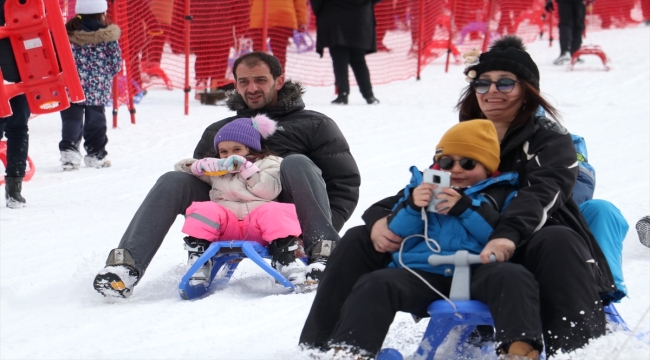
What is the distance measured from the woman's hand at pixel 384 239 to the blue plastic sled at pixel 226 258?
1.20 metres

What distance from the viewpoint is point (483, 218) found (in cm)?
286

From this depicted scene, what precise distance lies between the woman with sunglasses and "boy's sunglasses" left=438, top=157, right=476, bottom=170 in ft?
0.60

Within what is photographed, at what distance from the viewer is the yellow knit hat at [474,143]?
2988 mm

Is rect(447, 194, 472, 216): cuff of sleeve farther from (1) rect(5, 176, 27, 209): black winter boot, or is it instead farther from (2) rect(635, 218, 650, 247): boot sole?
(1) rect(5, 176, 27, 209): black winter boot

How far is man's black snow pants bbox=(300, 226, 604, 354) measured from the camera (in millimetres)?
2613

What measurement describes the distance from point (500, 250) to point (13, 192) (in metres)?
4.54

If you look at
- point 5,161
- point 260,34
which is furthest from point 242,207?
point 260,34

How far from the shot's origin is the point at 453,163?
302 cm

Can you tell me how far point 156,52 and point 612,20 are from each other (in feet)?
35.7

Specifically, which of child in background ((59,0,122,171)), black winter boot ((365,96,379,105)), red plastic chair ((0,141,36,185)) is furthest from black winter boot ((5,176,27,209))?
black winter boot ((365,96,379,105))

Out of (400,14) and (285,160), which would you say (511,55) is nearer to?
(285,160)

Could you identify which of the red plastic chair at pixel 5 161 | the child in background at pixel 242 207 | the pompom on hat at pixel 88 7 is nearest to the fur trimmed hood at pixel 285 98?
the child in background at pixel 242 207

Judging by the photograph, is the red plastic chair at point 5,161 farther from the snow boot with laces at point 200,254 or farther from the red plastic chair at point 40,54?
the snow boot with laces at point 200,254

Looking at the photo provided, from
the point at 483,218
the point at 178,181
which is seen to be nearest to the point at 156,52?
the point at 178,181
